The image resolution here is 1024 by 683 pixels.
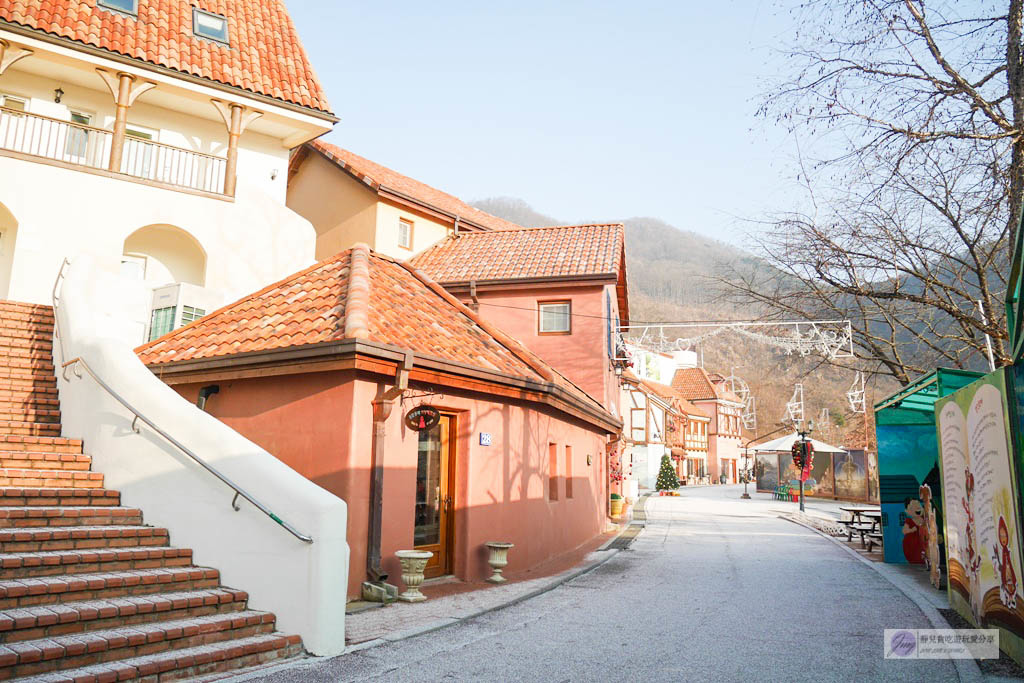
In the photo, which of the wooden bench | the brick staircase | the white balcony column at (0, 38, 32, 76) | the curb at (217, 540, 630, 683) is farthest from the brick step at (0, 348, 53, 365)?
the wooden bench

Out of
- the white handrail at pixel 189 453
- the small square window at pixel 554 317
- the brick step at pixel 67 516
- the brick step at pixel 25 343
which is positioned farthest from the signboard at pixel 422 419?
the small square window at pixel 554 317

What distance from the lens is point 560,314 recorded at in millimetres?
19469

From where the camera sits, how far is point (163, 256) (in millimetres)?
16109

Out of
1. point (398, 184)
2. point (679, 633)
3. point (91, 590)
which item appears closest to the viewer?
point (91, 590)

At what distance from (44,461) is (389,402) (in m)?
3.63

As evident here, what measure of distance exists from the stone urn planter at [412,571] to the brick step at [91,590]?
2428 mm

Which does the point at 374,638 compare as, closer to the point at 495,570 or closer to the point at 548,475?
the point at 495,570

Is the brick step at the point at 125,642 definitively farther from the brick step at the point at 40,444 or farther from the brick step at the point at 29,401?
the brick step at the point at 29,401

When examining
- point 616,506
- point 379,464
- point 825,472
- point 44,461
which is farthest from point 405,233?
point 825,472

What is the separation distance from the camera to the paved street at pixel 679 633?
5723 mm

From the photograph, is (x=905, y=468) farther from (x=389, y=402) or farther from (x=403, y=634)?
(x=403, y=634)

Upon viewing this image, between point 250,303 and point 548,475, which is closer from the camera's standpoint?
point 250,303

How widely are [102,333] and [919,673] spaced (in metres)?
9.27

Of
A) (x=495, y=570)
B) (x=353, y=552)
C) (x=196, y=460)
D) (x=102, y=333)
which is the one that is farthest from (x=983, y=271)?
(x=102, y=333)
